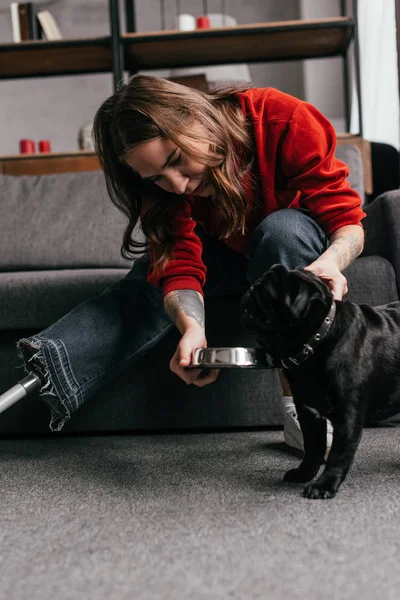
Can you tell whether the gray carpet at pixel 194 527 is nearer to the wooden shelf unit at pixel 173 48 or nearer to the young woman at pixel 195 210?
the young woman at pixel 195 210

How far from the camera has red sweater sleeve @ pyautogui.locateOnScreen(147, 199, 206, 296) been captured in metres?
1.32

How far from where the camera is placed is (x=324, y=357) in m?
1.04

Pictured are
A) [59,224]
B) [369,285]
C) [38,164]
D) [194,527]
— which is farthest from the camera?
[38,164]

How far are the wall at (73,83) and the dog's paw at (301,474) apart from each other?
420cm

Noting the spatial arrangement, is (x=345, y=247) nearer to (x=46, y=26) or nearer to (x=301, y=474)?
(x=301, y=474)

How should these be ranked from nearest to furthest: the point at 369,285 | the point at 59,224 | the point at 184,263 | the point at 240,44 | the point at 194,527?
the point at 194,527 < the point at 184,263 < the point at 369,285 < the point at 59,224 < the point at 240,44

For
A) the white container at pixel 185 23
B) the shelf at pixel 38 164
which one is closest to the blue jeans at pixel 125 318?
the shelf at pixel 38 164

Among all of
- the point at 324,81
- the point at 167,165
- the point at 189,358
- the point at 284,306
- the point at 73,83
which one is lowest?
the point at 189,358

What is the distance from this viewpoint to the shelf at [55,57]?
2795 millimetres

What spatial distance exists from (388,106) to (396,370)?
2.39 metres

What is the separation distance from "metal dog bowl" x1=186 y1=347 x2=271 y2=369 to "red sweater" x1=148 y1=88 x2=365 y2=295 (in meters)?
0.24

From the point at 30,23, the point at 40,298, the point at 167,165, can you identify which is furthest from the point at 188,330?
the point at 30,23

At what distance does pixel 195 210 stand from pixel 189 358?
428 mm

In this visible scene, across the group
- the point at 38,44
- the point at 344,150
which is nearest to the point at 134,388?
the point at 344,150
